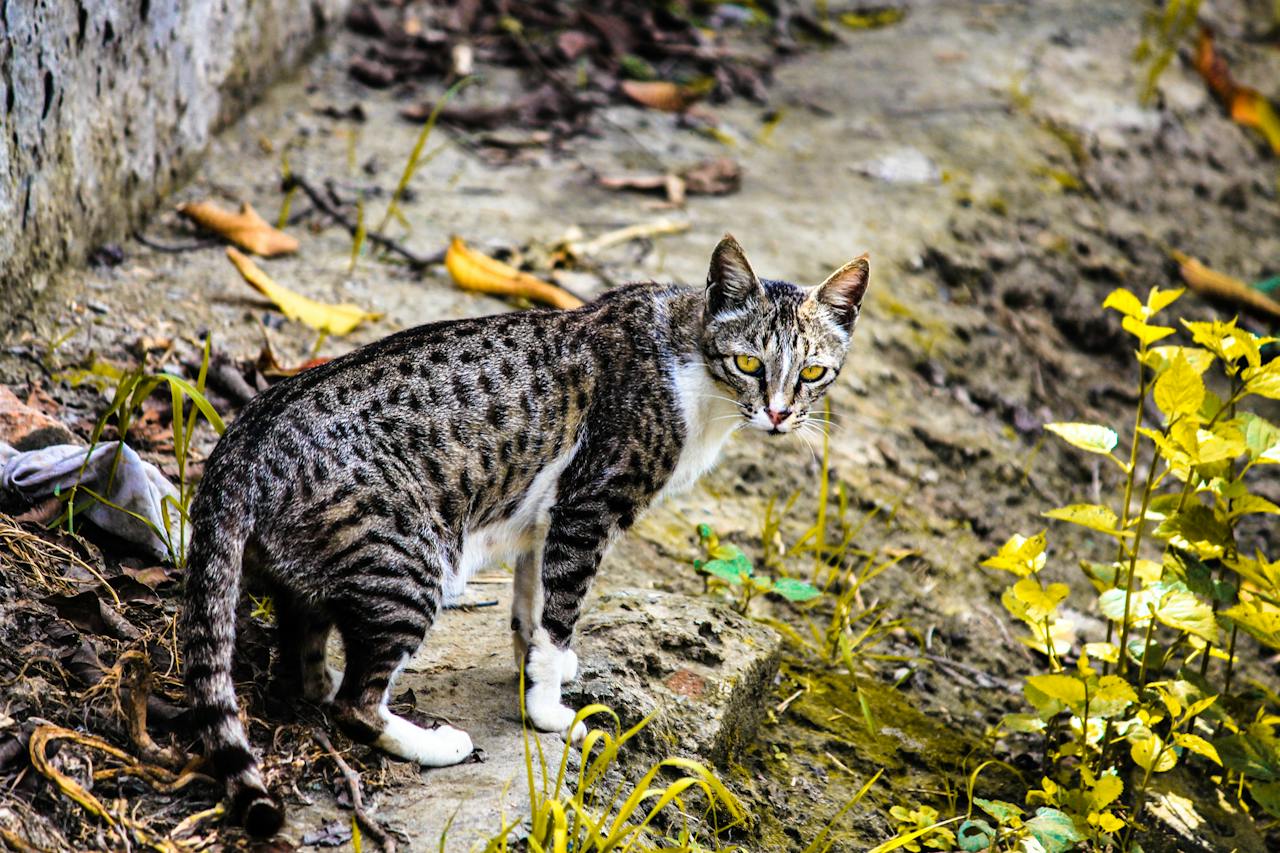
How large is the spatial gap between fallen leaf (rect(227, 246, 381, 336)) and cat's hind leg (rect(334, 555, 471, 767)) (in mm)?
2062

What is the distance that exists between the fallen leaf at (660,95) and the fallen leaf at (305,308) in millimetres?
3187

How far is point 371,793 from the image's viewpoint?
3.12 m

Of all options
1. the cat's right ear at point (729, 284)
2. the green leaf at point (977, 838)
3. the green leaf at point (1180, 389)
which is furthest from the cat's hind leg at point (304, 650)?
the green leaf at point (1180, 389)

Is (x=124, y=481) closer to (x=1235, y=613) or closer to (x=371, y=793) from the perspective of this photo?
(x=371, y=793)

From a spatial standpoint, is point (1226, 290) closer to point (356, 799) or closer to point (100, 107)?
point (100, 107)

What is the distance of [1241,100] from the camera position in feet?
30.4

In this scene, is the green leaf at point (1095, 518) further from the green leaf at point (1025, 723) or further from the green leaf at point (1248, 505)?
the green leaf at point (1025, 723)

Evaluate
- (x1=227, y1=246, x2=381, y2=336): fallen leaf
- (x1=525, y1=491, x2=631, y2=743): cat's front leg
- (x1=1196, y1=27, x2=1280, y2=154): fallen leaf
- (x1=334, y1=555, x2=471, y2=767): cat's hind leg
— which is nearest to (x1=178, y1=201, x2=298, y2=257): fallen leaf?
(x1=227, y1=246, x2=381, y2=336): fallen leaf

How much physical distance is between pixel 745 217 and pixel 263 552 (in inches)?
168

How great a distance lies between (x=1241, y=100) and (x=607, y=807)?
8.22m

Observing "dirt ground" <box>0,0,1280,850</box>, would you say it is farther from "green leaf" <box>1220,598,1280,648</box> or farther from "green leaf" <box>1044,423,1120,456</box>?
"green leaf" <box>1044,423,1120,456</box>

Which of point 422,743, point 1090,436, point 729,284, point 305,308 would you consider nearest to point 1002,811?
point 1090,436

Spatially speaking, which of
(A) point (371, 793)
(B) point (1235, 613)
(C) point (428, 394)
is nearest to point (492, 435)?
(C) point (428, 394)

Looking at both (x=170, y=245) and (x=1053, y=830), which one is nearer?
(x=1053, y=830)
